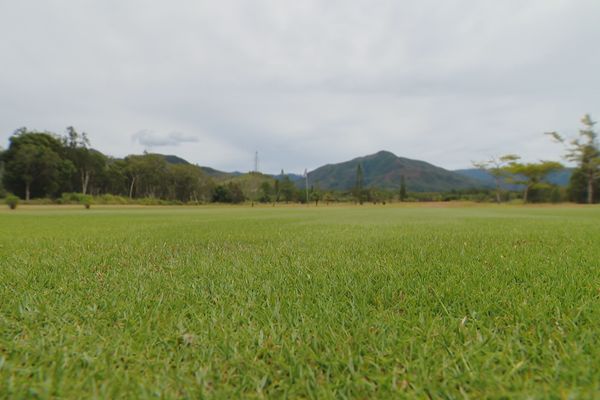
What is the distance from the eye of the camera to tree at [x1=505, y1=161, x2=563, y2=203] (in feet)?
152

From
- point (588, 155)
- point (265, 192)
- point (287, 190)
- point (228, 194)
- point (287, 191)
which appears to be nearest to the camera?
point (588, 155)

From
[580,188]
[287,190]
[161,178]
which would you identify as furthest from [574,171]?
[161,178]

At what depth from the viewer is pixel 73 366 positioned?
0.93 meters

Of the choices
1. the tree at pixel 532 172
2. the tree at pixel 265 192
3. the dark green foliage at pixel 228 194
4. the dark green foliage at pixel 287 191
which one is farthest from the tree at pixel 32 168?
the tree at pixel 532 172

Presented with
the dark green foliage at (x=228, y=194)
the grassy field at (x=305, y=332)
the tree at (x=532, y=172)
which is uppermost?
the tree at (x=532, y=172)

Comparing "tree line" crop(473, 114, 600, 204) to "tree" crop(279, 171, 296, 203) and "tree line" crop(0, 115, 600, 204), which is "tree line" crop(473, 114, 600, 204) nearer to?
"tree line" crop(0, 115, 600, 204)

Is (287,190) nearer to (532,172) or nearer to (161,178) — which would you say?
(161,178)

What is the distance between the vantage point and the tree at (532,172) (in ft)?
152

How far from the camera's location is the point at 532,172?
48.6 meters

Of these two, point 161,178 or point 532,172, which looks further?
point 161,178

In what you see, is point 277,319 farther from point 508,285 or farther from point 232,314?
point 508,285

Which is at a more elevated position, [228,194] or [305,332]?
[228,194]

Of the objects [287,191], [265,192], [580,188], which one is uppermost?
[287,191]

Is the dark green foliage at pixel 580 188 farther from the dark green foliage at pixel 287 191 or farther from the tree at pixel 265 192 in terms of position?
the tree at pixel 265 192
